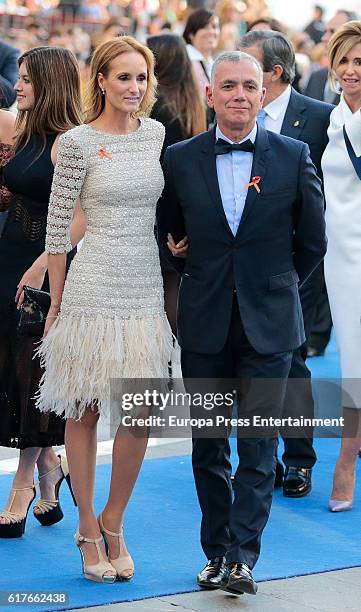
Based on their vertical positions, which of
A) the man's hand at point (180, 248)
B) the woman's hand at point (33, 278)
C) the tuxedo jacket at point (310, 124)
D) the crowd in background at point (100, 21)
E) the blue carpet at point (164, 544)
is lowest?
the blue carpet at point (164, 544)

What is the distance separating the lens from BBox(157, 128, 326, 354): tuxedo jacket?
4652 mm

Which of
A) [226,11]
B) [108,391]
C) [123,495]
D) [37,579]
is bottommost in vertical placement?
[37,579]

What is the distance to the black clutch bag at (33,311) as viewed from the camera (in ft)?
17.1

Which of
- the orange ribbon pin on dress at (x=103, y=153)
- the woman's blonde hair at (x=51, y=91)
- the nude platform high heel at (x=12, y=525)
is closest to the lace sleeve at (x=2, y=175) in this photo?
the woman's blonde hair at (x=51, y=91)

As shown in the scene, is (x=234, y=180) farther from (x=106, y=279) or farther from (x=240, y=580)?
(x=240, y=580)

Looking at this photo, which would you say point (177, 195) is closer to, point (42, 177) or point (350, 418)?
point (42, 177)

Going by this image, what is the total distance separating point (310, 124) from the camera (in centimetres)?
623

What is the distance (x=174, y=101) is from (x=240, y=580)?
3.45m

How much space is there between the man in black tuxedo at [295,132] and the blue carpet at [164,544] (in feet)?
0.52

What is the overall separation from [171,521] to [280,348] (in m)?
1.37

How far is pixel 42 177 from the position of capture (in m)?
5.40

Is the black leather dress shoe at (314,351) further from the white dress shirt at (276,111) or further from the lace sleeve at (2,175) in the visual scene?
the lace sleeve at (2,175)

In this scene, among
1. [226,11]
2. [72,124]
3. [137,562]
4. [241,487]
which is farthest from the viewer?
[226,11]

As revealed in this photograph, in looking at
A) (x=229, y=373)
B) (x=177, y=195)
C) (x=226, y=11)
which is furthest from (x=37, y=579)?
(x=226, y=11)
